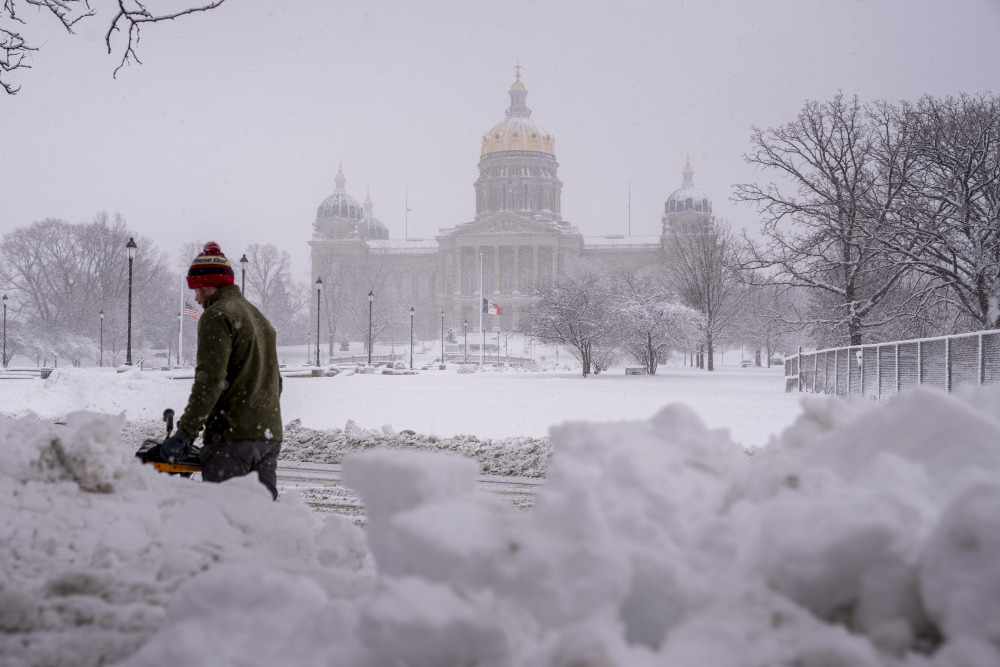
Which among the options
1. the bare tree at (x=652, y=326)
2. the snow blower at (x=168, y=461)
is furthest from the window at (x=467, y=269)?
the snow blower at (x=168, y=461)

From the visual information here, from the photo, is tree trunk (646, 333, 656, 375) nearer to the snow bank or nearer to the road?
the road

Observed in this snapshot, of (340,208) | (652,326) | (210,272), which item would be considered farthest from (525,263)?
(210,272)

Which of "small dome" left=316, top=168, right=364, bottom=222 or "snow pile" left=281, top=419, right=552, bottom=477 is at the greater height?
"small dome" left=316, top=168, right=364, bottom=222

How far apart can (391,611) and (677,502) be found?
785mm

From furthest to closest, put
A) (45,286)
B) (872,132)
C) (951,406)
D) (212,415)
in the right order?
1. (45,286)
2. (872,132)
3. (212,415)
4. (951,406)

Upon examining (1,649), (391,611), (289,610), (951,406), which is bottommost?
(1,649)

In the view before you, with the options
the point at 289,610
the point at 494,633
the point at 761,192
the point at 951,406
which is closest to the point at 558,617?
the point at 494,633

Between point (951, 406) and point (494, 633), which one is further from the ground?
point (951, 406)

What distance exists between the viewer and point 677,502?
2119mm

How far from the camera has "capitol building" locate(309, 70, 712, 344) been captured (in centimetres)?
10538

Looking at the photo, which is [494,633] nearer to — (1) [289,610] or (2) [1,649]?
(1) [289,610]

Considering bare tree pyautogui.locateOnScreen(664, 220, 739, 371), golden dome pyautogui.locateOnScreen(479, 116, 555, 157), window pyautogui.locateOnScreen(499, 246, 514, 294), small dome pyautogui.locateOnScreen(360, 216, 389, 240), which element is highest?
golden dome pyautogui.locateOnScreen(479, 116, 555, 157)

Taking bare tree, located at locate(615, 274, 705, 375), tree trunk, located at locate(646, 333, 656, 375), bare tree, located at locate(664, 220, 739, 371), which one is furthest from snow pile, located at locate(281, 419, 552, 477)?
bare tree, located at locate(664, 220, 739, 371)

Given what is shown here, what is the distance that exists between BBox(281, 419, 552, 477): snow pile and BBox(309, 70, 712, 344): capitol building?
8547cm
